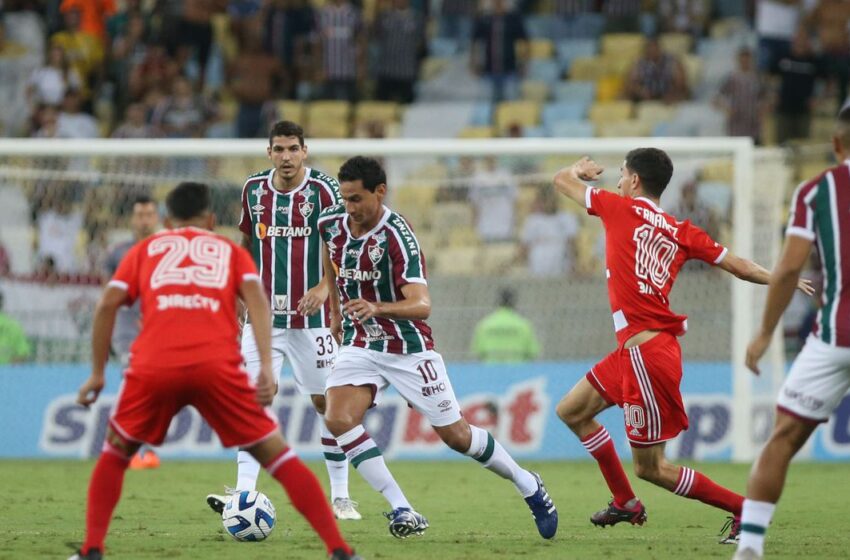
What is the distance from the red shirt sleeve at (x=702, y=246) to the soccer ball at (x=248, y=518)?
9.62 feet

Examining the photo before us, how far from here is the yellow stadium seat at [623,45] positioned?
21.3 m

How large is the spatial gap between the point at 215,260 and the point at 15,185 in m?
10.3

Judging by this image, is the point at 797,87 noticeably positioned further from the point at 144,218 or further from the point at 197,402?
the point at 197,402

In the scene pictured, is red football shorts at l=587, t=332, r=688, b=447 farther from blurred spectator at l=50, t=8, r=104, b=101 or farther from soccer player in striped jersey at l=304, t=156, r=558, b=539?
blurred spectator at l=50, t=8, r=104, b=101

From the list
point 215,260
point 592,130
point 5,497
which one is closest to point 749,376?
point 592,130

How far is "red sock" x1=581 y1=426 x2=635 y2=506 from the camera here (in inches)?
344

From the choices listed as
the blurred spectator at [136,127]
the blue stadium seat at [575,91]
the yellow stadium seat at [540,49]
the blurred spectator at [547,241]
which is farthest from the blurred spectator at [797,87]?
the blurred spectator at [136,127]

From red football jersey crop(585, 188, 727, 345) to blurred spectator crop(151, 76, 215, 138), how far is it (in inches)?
487

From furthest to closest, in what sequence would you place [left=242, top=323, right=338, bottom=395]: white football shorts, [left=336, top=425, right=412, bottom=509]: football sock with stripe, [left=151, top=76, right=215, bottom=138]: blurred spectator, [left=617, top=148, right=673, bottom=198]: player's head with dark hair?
[left=151, top=76, right=215, bottom=138]: blurred spectator, [left=242, top=323, right=338, bottom=395]: white football shorts, [left=617, top=148, right=673, bottom=198]: player's head with dark hair, [left=336, top=425, right=412, bottom=509]: football sock with stripe

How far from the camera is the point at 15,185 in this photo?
641 inches

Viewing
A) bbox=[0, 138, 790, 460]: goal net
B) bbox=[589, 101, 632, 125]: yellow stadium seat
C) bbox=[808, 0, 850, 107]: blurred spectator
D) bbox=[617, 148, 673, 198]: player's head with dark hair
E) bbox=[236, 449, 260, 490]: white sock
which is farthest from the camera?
bbox=[589, 101, 632, 125]: yellow stadium seat

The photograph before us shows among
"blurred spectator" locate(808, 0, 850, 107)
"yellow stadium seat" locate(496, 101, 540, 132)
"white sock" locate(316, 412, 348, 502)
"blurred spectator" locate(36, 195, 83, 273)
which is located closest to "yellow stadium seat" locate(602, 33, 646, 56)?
"yellow stadium seat" locate(496, 101, 540, 132)

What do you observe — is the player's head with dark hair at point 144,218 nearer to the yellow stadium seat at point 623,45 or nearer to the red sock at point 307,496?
the red sock at point 307,496

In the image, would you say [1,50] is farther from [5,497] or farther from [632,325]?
[632,325]
